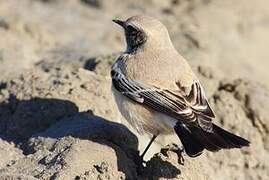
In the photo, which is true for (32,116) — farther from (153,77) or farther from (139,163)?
(139,163)

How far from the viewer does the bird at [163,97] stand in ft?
22.9

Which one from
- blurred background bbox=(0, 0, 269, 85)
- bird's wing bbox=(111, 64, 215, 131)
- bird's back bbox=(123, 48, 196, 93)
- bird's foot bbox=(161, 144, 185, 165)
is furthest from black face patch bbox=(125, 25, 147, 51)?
blurred background bbox=(0, 0, 269, 85)

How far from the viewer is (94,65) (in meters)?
9.45

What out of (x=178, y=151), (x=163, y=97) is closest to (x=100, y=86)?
(x=163, y=97)

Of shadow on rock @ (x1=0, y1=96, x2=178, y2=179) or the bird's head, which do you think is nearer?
shadow on rock @ (x1=0, y1=96, x2=178, y2=179)

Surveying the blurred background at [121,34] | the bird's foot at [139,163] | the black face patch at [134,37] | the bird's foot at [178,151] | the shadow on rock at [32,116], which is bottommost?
the blurred background at [121,34]

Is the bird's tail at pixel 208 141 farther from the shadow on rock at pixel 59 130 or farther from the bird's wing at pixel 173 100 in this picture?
the shadow on rock at pixel 59 130

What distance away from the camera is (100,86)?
8.66 metres

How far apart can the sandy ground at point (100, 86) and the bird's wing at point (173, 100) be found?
371 millimetres

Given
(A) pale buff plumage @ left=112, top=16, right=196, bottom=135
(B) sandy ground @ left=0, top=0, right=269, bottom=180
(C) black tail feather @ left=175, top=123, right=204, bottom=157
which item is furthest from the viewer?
(A) pale buff plumage @ left=112, top=16, right=196, bottom=135

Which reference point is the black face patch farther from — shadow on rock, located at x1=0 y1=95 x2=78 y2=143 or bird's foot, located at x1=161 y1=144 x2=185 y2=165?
bird's foot, located at x1=161 y1=144 x2=185 y2=165

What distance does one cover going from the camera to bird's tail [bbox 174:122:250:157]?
683 cm

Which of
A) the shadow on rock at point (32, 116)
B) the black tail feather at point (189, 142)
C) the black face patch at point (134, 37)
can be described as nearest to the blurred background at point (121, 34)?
the shadow on rock at point (32, 116)

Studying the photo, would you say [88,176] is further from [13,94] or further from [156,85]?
[13,94]
